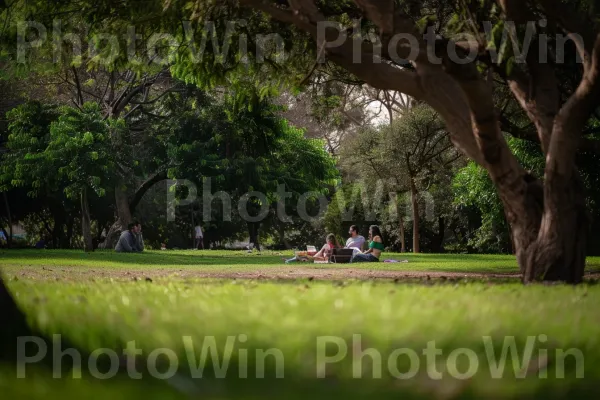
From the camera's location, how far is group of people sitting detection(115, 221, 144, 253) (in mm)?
32797

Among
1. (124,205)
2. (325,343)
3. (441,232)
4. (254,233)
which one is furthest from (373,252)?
(254,233)

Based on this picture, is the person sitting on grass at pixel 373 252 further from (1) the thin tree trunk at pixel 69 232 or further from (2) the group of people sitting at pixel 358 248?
(1) the thin tree trunk at pixel 69 232

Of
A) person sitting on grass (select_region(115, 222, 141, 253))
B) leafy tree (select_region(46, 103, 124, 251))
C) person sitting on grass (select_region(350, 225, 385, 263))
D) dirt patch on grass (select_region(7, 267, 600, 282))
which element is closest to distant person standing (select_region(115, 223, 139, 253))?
person sitting on grass (select_region(115, 222, 141, 253))

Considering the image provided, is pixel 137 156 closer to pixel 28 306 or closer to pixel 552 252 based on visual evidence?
pixel 552 252

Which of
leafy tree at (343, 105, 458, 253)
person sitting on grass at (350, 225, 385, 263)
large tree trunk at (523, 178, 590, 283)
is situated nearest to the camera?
large tree trunk at (523, 178, 590, 283)

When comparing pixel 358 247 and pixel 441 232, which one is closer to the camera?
pixel 358 247

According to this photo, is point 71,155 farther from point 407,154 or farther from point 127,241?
point 407,154

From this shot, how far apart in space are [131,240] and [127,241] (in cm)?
59

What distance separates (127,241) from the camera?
32938mm

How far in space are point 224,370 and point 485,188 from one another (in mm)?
30600

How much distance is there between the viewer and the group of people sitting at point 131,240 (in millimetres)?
32797

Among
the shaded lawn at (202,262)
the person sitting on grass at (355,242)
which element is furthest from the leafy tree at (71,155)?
the person sitting on grass at (355,242)

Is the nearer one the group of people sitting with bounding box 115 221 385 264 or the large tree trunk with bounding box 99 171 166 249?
the group of people sitting with bounding box 115 221 385 264

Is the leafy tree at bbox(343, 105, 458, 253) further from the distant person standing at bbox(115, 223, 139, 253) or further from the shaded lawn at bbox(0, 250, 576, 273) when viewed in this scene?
the shaded lawn at bbox(0, 250, 576, 273)
